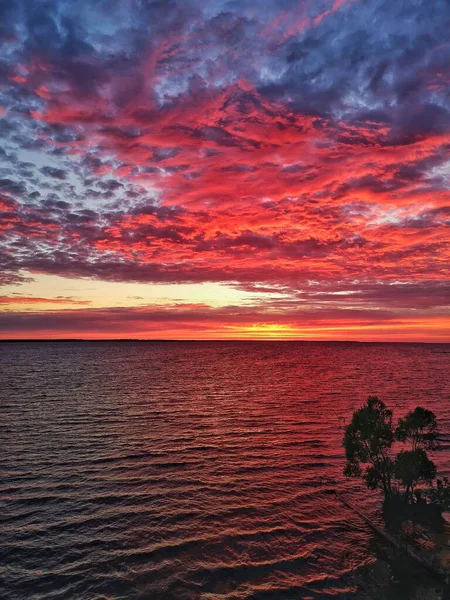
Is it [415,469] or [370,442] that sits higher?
[370,442]

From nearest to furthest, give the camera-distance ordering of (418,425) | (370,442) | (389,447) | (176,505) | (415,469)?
(415,469) < (418,425) < (176,505) < (389,447) < (370,442)

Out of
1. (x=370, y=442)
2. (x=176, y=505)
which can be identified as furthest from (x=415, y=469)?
(x=176, y=505)

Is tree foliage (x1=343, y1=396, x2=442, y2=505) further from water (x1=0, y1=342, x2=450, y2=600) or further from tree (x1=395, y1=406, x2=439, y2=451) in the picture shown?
water (x1=0, y1=342, x2=450, y2=600)

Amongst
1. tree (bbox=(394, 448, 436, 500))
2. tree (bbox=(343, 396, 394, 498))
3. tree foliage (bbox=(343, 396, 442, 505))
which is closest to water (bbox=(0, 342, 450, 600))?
tree (bbox=(343, 396, 394, 498))

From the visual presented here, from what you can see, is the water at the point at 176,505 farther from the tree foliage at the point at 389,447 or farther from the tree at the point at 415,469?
the tree at the point at 415,469

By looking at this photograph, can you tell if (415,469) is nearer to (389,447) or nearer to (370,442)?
(389,447)

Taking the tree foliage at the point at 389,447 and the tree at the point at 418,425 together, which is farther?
the tree at the point at 418,425

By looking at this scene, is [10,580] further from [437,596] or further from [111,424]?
[111,424]

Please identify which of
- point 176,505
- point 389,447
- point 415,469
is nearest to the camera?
point 415,469

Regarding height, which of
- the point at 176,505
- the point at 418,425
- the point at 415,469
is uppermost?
the point at 418,425

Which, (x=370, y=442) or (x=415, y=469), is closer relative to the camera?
(x=415, y=469)

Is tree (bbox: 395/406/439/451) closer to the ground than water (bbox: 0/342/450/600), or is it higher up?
higher up

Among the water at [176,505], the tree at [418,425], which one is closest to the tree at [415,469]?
the tree at [418,425]

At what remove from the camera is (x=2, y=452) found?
37.4 meters
